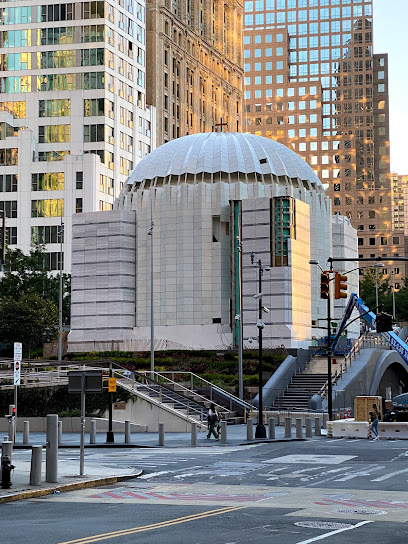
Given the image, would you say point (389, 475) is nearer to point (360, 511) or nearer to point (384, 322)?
point (360, 511)

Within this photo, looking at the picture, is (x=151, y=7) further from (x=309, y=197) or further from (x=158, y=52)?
(x=309, y=197)

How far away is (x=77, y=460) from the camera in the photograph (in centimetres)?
3005

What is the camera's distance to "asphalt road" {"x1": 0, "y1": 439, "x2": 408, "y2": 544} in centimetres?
1569

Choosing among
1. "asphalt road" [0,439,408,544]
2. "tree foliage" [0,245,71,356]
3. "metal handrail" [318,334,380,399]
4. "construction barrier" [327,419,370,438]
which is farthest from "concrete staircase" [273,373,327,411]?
"asphalt road" [0,439,408,544]

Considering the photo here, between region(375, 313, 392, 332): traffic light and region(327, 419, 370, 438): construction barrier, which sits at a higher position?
region(375, 313, 392, 332): traffic light

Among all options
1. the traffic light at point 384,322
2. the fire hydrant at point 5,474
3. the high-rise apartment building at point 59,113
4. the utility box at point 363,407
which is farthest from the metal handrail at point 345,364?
the high-rise apartment building at point 59,113

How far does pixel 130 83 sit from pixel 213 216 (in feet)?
186

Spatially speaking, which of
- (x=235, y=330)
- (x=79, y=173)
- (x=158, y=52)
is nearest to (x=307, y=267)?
(x=235, y=330)

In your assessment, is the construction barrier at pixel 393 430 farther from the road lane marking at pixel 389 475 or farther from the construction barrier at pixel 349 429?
the road lane marking at pixel 389 475

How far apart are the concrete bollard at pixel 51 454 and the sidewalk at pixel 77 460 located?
0.63 ft

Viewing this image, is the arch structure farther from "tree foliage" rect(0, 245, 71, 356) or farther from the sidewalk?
"tree foliage" rect(0, 245, 71, 356)

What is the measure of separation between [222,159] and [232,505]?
2504 inches

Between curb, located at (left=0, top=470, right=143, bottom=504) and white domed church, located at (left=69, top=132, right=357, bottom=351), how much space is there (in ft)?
164

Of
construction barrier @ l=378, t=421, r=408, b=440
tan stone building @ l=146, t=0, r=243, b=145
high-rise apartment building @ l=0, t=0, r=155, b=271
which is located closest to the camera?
construction barrier @ l=378, t=421, r=408, b=440
